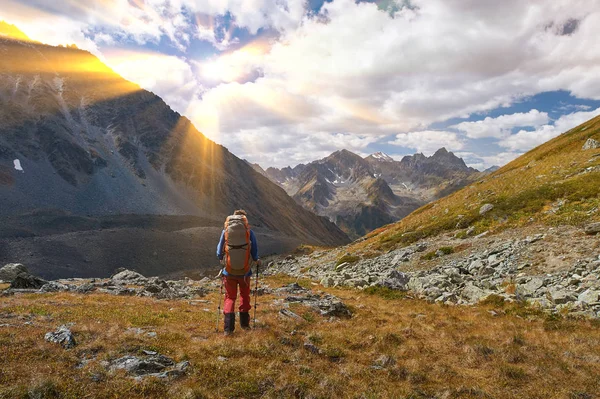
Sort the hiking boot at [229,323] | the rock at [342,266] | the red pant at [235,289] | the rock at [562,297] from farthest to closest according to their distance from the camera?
the rock at [342,266] < the rock at [562,297] < the red pant at [235,289] < the hiking boot at [229,323]

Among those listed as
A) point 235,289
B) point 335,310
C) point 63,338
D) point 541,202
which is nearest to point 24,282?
point 63,338

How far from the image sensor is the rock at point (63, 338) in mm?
8883

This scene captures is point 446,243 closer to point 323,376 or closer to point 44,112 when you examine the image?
point 323,376

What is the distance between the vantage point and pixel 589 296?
45.4 ft

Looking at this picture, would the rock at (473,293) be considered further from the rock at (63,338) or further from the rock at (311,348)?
the rock at (63,338)

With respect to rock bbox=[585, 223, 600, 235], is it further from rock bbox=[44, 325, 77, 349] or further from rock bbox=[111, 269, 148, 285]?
rock bbox=[111, 269, 148, 285]

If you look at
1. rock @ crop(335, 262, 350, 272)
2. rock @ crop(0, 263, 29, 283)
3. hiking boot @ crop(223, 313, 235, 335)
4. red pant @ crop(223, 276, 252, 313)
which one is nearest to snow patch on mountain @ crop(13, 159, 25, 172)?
rock @ crop(0, 263, 29, 283)

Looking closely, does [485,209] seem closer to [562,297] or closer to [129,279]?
[562,297]

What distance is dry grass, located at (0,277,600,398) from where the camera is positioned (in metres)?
7.12

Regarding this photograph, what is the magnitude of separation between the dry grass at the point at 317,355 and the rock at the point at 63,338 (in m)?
0.27

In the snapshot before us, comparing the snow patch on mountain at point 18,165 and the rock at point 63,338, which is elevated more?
the snow patch on mountain at point 18,165

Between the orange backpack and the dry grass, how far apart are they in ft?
7.68

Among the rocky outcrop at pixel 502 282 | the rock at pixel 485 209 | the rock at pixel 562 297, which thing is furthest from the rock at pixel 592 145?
the rock at pixel 562 297

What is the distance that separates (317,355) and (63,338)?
292 inches
